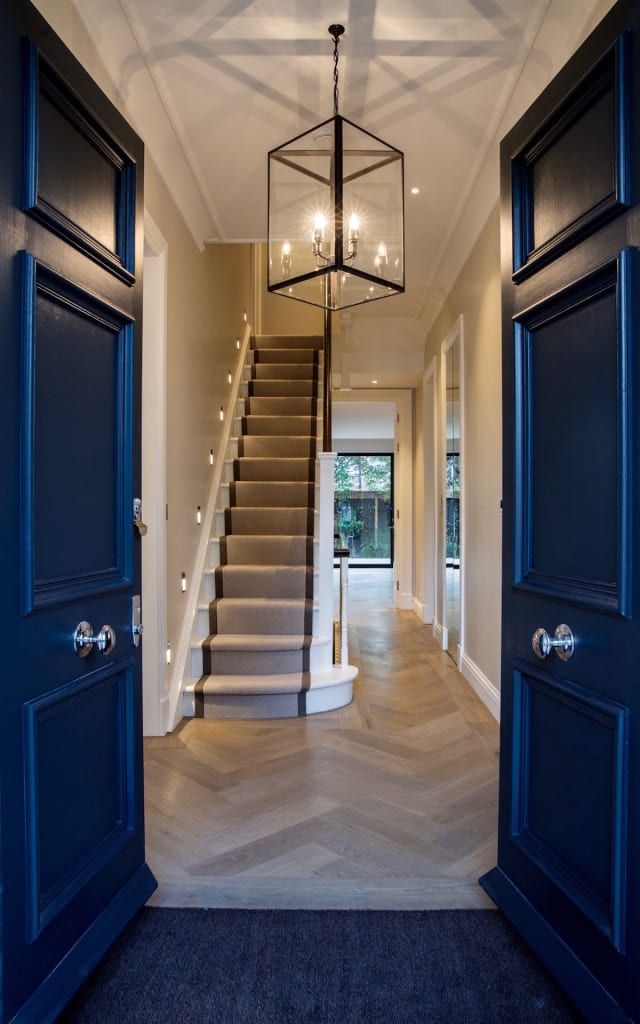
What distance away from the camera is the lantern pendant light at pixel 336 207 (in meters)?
2.24

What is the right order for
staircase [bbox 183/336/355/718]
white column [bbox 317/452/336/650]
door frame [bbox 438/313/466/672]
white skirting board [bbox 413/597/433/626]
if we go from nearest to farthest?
1. staircase [bbox 183/336/355/718]
2. white column [bbox 317/452/336/650]
3. door frame [bbox 438/313/466/672]
4. white skirting board [bbox 413/597/433/626]

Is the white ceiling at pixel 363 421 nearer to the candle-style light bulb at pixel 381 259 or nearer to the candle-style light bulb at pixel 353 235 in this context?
the candle-style light bulb at pixel 381 259

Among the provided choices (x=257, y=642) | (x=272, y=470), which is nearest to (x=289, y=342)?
(x=272, y=470)

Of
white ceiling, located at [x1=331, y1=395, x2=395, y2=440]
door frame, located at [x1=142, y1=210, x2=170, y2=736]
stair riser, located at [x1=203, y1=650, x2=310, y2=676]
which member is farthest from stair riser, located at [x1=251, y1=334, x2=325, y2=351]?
stair riser, located at [x1=203, y1=650, x2=310, y2=676]

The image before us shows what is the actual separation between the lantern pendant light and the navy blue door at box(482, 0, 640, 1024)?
0.67m

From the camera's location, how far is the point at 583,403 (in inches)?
54.5

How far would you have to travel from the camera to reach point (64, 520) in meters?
1.39

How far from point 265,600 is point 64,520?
8.53 feet

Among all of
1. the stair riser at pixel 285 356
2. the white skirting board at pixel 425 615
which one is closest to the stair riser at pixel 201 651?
the white skirting board at pixel 425 615

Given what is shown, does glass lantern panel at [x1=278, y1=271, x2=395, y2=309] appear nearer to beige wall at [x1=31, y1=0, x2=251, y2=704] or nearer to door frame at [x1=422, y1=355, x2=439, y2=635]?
beige wall at [x1=31, y1=0, x2=251, y2=704]

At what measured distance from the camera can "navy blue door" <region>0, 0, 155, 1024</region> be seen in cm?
117

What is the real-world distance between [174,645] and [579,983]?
2437mm

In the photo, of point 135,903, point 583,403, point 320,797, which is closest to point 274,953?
point 135,903

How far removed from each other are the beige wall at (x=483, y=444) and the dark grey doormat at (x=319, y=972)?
6.11ft
